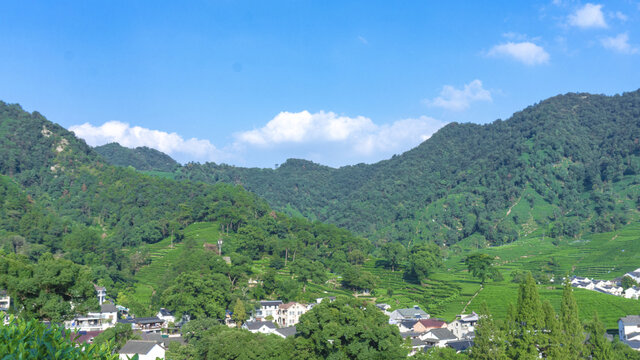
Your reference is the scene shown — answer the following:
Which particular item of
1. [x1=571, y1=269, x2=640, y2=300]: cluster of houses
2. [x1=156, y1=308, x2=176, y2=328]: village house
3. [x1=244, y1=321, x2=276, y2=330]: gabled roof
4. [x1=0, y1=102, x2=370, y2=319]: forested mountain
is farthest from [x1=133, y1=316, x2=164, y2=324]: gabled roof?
[x1=571, y1=269, x2=640, y2=300]: cluster of houses

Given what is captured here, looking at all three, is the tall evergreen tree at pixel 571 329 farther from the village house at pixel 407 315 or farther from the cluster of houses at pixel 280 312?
the cluster of houses at pixel 280 312

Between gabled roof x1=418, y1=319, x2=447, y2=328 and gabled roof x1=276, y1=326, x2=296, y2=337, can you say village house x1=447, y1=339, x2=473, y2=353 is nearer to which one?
gabled roof x1=418, y1=319, x2=447, y2=328

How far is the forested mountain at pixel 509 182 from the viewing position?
386 feet

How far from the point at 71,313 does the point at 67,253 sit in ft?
155

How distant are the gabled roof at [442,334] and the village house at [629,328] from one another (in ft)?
47.4

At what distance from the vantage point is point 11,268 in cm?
2427

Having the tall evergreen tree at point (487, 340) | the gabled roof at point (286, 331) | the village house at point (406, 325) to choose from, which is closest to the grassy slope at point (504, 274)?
the village house at point (406, 325)

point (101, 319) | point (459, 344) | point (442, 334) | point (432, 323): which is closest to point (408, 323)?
point (432, 323)

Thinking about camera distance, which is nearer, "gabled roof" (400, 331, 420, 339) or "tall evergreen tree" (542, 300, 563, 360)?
"tall evergreen tree" (542, 300, 563, 360)

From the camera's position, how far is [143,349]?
36.5m

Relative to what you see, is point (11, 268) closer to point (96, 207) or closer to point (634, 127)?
point (96, 207)

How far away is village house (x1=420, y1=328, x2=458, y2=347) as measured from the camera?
43844mm

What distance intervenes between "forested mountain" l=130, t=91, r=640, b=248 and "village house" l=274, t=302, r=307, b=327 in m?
69.1

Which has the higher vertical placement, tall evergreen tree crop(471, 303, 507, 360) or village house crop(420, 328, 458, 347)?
tall evergreen tree crop(471, 303, 507, 360)
